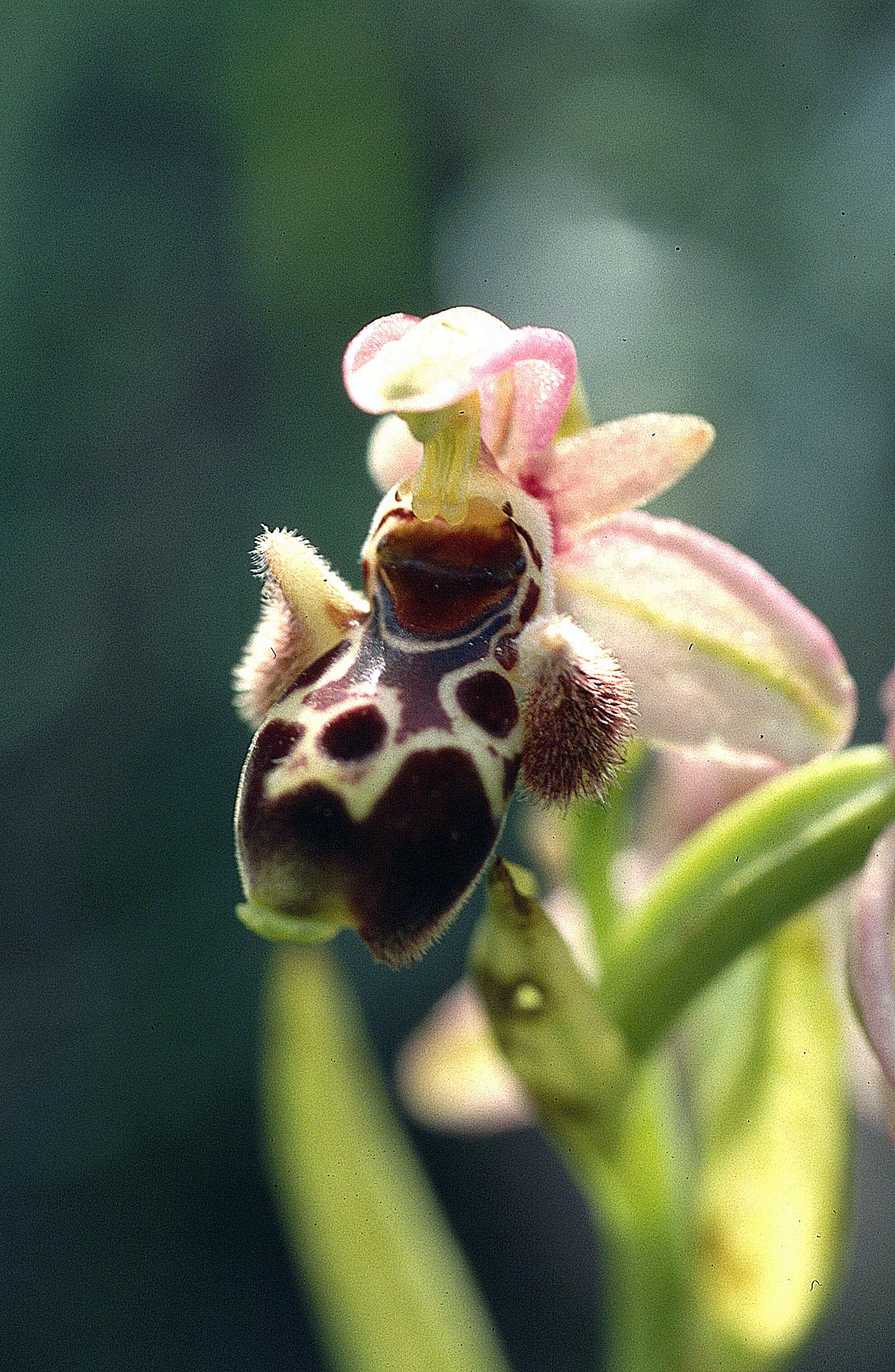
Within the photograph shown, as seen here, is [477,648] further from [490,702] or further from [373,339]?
[373,339]

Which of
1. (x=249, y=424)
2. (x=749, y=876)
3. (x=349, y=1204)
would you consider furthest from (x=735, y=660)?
(x=249, y=424)

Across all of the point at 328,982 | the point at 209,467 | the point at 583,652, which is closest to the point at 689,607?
the point at 583,652

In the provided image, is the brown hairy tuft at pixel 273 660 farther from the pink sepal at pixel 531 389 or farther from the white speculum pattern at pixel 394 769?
the pink sepal at pixel 531 389

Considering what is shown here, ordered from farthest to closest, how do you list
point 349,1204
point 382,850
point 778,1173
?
1. point 349,1204
2. point 778,1173
3. point 382,850

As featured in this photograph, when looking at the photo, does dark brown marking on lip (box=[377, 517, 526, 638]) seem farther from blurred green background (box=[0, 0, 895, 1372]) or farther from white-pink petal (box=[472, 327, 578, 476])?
blurred green background (box=[0, 0, 895, 1372])

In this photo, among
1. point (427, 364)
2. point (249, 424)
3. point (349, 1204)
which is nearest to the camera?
point (427, 364)

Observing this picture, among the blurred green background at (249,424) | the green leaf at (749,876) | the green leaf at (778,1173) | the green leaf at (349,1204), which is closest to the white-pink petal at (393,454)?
the green leaf at (749,876)

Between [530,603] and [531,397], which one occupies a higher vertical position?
[531,397]
